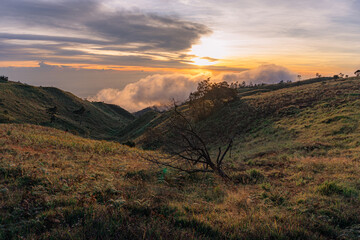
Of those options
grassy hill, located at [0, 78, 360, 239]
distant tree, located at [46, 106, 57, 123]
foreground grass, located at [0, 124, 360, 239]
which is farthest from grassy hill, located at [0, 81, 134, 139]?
foreground grass, located at [0, 124, 360, 239]

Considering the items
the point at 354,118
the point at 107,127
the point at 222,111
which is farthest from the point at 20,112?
the point at 354,118

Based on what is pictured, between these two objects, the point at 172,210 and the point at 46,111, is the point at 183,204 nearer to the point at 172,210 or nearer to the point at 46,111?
the point at 172,210

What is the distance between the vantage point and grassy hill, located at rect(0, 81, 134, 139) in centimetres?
4703

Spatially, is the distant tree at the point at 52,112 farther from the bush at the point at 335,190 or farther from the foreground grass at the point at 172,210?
the bush at the point at 335,190

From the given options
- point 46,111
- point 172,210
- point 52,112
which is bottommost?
point 52,112

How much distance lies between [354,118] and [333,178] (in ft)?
53.2

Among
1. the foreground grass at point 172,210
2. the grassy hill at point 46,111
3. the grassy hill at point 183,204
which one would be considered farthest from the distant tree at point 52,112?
the foreground grass at point 172,210

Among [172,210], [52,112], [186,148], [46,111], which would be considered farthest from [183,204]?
[46,111]

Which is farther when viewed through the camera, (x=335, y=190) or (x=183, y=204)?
(x=335, y=190)

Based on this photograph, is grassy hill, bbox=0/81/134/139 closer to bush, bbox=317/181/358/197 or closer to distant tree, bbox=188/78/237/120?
distant tree, bbox=188/78/237/120

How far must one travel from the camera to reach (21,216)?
4.34m

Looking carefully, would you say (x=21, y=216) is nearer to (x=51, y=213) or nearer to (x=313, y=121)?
(x=51, y=213)

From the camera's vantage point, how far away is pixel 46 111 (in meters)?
57.0

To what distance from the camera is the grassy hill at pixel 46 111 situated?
47031 mm
